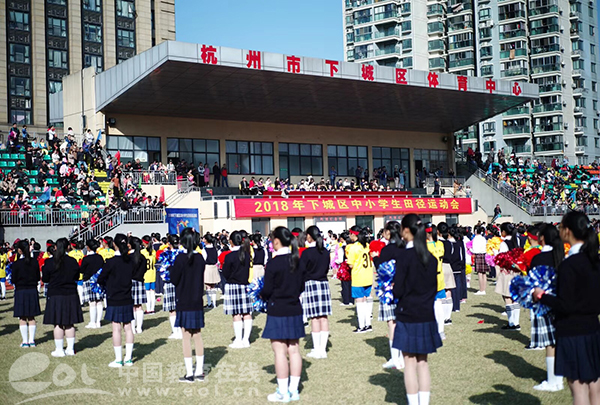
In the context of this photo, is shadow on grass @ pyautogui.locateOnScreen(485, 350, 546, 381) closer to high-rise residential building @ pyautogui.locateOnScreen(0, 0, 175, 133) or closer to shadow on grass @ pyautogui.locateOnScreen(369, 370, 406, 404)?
shadow on grass @ pyautogui.locateOnScreen(369, 370, 406, 404)

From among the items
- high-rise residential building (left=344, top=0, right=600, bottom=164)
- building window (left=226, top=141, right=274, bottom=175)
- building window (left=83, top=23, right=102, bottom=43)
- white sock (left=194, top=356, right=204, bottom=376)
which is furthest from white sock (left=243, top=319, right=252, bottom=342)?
building window (left=83, top=23, right=102, bottom=43)

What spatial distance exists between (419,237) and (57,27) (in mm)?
68687

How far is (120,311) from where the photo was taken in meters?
9.39

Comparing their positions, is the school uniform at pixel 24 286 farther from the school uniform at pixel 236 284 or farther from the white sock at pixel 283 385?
the white sock at pixel 283 385

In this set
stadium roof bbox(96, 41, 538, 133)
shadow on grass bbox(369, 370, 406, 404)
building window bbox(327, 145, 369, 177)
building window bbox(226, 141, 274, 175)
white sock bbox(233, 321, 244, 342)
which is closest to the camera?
shadow on grass bbox(369, 370, 406, 404)

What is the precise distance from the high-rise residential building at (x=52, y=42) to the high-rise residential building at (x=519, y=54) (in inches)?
1116

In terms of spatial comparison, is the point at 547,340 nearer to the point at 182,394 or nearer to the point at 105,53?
the point at 182,394

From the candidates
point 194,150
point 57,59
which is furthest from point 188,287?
point 57,59

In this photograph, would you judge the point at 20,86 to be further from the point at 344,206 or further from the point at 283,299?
the point at 283,299

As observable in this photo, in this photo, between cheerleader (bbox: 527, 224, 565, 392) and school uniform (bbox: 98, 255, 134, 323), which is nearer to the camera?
cheerleader (bbox: 527, 224, 565, 392)

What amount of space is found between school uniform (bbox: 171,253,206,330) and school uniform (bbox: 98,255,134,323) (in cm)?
154

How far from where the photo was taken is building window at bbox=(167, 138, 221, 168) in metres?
37.4

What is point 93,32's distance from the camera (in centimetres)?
6856

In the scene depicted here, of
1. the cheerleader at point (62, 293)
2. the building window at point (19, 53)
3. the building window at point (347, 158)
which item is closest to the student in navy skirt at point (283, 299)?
the cheerleader at point (62, 293)
